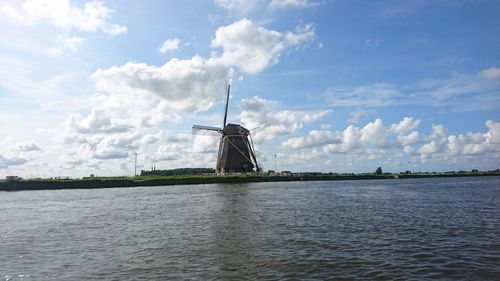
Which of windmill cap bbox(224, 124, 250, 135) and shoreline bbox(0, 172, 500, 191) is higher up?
windmill cap bbox(224, 124, 250, 135)

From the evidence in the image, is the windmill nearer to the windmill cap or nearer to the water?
the windmill cap

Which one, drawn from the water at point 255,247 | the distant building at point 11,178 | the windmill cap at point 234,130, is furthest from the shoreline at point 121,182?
the water at point 255,247

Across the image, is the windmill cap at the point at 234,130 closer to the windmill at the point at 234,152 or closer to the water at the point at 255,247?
the windmill at the point at 234,152

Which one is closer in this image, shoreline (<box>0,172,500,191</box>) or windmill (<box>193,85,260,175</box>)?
shoreline (<box>0,172,500,191</box>)

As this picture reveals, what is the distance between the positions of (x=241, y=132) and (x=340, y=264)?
295 ft

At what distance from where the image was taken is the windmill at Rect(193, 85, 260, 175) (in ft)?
332

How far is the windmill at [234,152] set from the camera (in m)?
101

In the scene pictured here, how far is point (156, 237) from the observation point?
68.6ft

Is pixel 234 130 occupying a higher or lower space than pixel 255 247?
higher

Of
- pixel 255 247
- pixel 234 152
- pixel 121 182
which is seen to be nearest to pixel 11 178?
pixel 121 182

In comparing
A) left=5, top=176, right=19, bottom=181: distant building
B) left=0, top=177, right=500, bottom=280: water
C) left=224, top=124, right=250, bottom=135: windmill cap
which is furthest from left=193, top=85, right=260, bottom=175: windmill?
left=0, top=177, right=500, bottom=280: water

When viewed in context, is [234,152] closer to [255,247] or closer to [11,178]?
[11,178]

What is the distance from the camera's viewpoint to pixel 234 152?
334ft

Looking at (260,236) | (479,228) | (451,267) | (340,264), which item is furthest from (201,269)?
(479,228)
